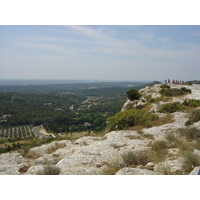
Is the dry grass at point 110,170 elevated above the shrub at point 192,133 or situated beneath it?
situated beneath

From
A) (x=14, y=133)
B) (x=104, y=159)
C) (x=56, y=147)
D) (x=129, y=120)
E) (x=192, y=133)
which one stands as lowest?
(x=14, y=133)

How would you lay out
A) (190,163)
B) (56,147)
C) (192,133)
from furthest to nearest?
(56,147) < (192,133) < (190,163)

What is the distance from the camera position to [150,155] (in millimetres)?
6402

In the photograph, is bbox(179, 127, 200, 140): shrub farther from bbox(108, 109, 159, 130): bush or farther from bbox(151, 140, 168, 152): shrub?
bbox(108, 109, 159, 130): bush

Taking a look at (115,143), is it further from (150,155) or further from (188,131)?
(188,131)

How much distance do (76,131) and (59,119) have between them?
19892 millimetres

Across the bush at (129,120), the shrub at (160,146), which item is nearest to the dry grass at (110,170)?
the shrub at (160,146)

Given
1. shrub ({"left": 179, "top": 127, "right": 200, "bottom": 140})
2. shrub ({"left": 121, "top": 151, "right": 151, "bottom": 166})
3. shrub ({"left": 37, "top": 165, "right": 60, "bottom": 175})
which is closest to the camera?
shrub ({"left": 37, "top": 165, "right": 60, "bottom": 175})

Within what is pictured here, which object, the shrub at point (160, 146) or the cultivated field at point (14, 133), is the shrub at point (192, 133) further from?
the cultivated field at point (14, 133)

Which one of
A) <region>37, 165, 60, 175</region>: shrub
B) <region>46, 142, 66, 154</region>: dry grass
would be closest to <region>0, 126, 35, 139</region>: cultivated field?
<region>46, 142, 66, 154</region>: dry grass

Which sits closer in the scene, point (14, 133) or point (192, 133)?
point (192, 133)

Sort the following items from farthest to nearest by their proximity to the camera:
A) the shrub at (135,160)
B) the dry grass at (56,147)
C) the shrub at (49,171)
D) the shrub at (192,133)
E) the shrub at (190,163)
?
the dry grass at (56,147), the shrub at (192,133), the shrub at (135,160), the shrub at (49,171), the shrub at (190,163)

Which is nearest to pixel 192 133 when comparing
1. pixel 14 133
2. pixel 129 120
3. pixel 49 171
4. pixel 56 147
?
pixel 129 120

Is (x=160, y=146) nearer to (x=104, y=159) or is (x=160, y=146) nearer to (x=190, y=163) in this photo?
(x=190, y=163)
